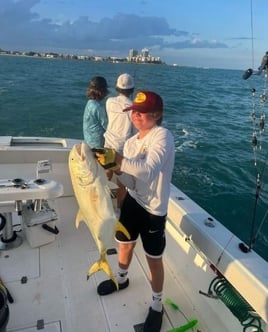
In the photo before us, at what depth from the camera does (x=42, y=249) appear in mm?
3281

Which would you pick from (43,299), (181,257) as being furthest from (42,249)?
(181,257)

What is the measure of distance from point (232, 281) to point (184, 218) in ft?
2.37

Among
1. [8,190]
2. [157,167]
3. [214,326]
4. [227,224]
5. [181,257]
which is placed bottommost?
[227,224]

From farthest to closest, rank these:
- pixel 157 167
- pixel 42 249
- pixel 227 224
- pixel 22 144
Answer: pixel 227 224, pixel 22 144, pixel 42 249, pixel 157 167

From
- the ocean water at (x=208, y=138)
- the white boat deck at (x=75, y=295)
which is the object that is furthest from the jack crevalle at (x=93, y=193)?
the ocean water at (x=208, y=138)

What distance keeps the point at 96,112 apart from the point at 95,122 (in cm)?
12

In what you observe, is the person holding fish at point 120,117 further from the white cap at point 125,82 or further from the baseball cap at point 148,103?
the baseball cap at point 148,103

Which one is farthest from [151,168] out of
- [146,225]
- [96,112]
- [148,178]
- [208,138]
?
[208,138]

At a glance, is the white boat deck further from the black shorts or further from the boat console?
the black shorts

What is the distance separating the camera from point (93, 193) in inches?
80.8

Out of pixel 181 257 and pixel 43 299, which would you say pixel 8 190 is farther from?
pixel 181 257

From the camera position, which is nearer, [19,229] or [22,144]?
[19,229]

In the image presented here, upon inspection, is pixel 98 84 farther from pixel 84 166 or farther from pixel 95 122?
pixel 84 166

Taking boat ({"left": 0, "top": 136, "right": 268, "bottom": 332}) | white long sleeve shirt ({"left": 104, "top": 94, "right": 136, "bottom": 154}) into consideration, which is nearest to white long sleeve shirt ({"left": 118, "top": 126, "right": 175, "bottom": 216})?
boat ({"left": 0, "top": 136, "right": 268, "bottom": 332})
